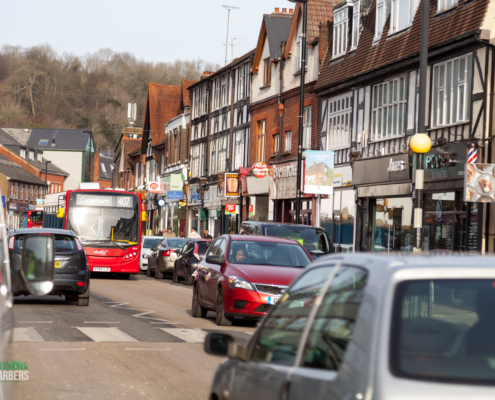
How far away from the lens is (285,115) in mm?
36250

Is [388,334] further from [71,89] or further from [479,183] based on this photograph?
[71,89]

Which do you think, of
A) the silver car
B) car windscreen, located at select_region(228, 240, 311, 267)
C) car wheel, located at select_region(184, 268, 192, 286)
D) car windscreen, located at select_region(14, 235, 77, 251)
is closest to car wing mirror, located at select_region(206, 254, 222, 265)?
car windscreen, located at select_region(228, 240, 311, 267)

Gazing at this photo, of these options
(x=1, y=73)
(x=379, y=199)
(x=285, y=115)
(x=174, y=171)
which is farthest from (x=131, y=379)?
(x=1, y=73)

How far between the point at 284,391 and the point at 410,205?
21611 millimetres

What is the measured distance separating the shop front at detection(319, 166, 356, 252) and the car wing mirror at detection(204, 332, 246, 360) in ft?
76.6

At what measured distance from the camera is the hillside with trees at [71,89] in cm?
9994

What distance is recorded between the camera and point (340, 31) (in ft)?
100

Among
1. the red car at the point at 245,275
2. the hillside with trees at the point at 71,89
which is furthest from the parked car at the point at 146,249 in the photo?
the hillside with trees at the point at 71,89

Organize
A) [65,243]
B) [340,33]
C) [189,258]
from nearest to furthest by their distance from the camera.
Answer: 1. [65,243]
2. [189,258]
3. [340,33]

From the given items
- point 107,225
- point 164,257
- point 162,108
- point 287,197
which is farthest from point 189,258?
point 162,108

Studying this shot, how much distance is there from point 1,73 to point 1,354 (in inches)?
4382

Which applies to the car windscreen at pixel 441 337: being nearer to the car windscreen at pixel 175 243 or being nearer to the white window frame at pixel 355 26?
the white window frame at pixel 355 26

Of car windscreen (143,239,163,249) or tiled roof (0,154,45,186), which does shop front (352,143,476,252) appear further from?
tiled roof (0,154,45,186)

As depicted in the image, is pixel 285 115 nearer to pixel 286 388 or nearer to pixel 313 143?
pixel 313 143
